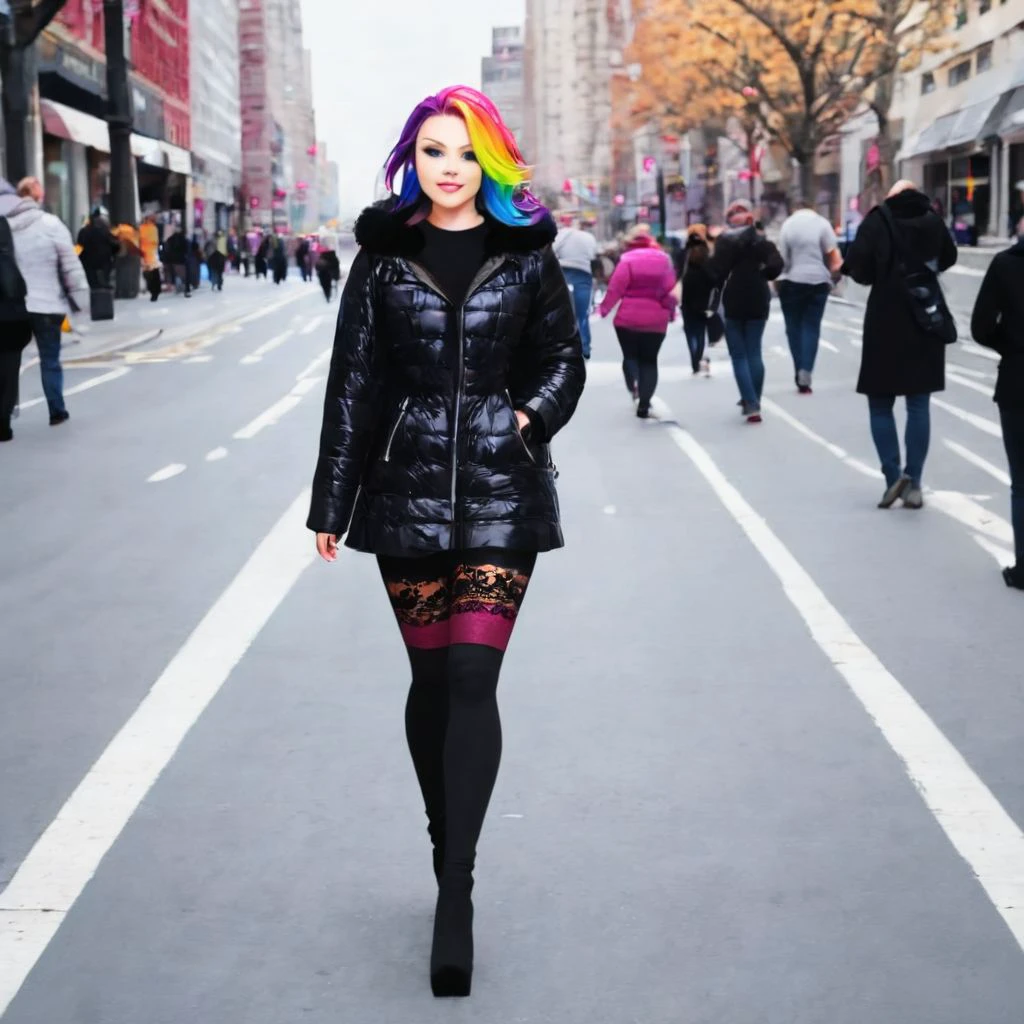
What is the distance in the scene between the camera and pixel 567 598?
27.9 ft

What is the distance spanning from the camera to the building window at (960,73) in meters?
63.0

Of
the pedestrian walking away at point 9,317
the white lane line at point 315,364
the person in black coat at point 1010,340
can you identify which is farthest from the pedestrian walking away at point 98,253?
the person in black coat at point 1010,340

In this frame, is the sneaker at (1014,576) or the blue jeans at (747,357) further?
the blue jeans at (747,357)

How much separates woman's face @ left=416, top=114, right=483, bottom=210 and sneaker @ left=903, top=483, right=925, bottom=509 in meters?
7.32

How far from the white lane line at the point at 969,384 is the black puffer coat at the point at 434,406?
49.6ft

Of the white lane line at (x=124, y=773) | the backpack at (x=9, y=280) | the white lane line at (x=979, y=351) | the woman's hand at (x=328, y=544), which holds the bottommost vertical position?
the white lane line at (x=979, y=351)

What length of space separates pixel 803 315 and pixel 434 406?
1533 centimetres

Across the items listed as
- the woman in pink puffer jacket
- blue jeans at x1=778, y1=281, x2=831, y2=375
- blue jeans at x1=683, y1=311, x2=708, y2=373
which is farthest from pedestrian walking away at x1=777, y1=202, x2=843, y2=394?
the woman in pink puffer jacket

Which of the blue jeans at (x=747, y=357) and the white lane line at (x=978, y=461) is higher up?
the blue jeans at (x=747, y=357)

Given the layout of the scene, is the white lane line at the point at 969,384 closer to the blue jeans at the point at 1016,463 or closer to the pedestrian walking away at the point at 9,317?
the pedestrian walking away at the point at 9,317

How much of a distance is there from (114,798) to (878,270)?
6.65 meters

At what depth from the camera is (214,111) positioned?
130m

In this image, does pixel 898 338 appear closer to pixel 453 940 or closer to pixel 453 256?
pixel 453 256

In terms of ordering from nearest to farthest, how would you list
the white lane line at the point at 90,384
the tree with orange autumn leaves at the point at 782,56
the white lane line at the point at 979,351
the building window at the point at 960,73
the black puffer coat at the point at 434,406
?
the black puffer coat at the point at 434,406 → the white lane line at the point at 90,384 → the white lane line at the point at 979,351 → the tree with orange autumn leaves at the point at 782,56 → the building window at the point at 960,73
